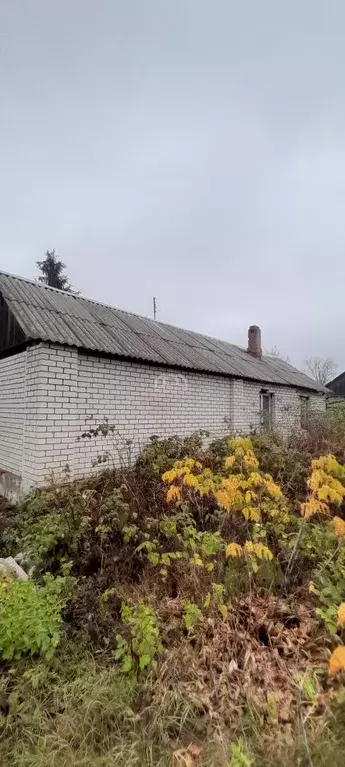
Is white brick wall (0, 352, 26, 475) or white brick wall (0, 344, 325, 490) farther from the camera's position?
white brick wall (0, 352, 26, 475)

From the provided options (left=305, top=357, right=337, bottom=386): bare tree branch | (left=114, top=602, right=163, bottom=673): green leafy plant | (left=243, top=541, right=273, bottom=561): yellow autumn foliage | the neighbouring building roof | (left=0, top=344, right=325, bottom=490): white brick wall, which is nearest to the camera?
(left=114, top=602, right=163, bottom=673): green leafy plant

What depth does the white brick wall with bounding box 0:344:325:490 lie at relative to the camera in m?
5.08

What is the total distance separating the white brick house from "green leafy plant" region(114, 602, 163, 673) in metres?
2.97

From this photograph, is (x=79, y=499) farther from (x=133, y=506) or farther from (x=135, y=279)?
(x=135, y=279)

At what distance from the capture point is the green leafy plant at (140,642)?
7.27ft

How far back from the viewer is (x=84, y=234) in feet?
45.9

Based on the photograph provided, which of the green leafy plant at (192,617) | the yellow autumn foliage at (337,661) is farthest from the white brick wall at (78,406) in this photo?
the yellow autumn foliage at (337,661)

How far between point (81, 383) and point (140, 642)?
13.2ft

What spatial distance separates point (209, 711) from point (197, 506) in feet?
7.29

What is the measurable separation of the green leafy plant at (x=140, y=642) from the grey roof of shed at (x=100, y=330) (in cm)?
386

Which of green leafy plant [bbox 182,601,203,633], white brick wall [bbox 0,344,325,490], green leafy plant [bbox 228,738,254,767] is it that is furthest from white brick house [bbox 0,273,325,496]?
green leafy plant [bbox 228,738,254,767]

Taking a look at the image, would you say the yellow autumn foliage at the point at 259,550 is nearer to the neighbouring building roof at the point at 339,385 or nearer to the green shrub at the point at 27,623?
the green shrub at the point at 27,623

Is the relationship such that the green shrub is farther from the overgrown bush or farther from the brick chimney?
the brick chimney

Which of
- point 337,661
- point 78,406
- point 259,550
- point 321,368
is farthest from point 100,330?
point 321,368
